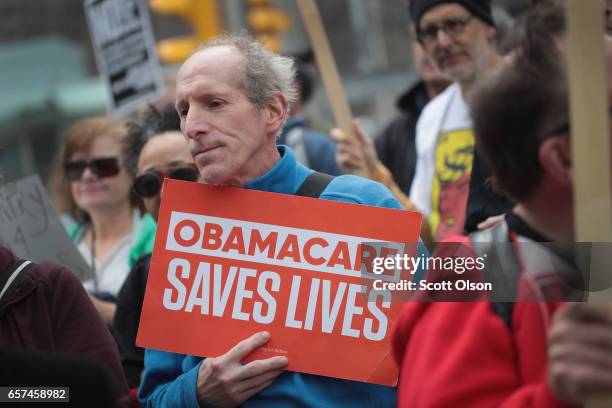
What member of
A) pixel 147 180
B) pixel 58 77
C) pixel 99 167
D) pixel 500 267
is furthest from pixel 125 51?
pixel 58 77

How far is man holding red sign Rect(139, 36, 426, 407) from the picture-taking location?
2912 mm

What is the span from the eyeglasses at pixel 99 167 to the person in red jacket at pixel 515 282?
3144mm

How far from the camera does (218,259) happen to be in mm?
3061

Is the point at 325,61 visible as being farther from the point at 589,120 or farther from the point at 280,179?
the point at 589,120

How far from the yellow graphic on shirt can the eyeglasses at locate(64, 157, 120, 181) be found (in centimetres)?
153

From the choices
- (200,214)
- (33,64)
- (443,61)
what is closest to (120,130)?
(443,61)

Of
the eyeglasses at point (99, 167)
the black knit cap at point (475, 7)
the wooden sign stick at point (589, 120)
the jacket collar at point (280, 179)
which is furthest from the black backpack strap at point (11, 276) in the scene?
the black knit cap at point (475, 7)

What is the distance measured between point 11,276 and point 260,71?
0.90 meters

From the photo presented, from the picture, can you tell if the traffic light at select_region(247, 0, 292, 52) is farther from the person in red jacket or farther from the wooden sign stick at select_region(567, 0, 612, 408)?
the wooden sign stick at select_region(567, 0, 612, 408)

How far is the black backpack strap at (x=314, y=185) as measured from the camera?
3152 millimetres

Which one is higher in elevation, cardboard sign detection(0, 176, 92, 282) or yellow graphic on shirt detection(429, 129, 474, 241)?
cardboard sign detection(0, 176, 92, 282)

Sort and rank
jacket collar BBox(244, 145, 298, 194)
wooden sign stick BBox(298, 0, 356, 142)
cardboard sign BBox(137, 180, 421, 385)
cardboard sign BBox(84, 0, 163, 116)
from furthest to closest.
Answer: cardboard sign BBox(84, 0, 163, 116), wooden sign stick BBox(298, 0, 356, 142), jacket collar BBox(244, 145, 298, 194), cardboard sign BBox(137, 180, 421, 385)

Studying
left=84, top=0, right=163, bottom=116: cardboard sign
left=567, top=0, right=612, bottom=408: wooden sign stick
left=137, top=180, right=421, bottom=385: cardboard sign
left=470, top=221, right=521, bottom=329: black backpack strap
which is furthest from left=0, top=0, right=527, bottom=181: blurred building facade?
left=567, top=0, right=612, bottom=408: wooden sign stick

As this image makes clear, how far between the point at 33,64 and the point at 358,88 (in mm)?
13754
